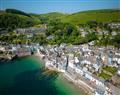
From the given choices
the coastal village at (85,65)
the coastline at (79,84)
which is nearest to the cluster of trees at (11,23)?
the coastal village at (85,65)

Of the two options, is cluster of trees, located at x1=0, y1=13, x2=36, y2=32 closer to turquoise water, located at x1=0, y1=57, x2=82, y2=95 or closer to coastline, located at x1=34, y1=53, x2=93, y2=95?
turquoise water, located at x1=0, y1=57, x2=82, y2=95

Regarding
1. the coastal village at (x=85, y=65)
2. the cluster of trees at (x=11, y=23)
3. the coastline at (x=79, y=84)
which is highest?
the cluster of trees at (x=11, y=23)

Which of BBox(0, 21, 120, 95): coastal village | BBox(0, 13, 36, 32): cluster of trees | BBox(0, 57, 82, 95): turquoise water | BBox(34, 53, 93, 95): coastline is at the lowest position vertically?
BBox(0, 57, 82, 95): turquoise water

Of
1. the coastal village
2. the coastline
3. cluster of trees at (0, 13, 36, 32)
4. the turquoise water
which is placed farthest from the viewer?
cluster of trees at (0, 13, 36, 32)

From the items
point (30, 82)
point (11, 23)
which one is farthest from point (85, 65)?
point (11, 23)

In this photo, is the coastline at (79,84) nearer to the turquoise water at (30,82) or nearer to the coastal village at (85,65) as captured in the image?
the coastal village at (85,65)

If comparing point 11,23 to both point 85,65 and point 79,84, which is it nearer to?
point 85,65

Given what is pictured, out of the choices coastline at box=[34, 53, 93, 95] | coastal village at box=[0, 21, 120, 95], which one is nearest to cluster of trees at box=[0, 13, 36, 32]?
coastal village at box=[0, 21, 120, 95]

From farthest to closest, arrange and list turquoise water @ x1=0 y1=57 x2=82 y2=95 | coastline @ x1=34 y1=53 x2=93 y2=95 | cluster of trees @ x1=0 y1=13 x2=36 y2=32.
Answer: cluster of trees @ x1=0 y1=13 x2=36 y2=32
turquoise water @ x1=0 y1=57 x2=82 y2=95
coastline @ x1=34 y1=53 x2=93 y2=95

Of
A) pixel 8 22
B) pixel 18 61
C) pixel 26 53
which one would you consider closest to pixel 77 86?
pixel 18 61
